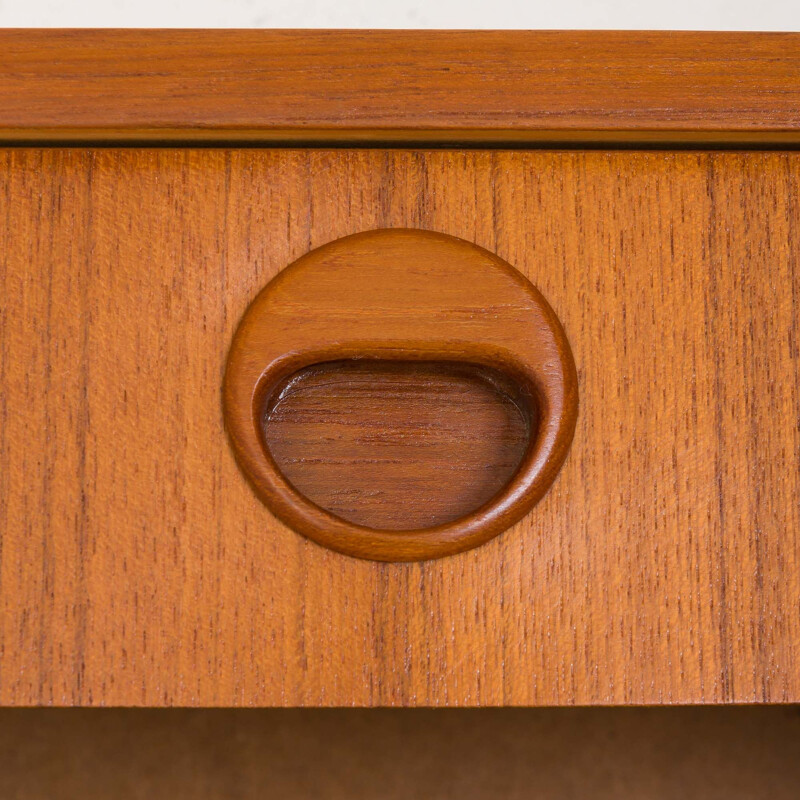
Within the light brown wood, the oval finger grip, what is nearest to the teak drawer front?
the oval finger grip

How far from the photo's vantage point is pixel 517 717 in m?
0.41

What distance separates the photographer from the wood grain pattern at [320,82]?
228 mm

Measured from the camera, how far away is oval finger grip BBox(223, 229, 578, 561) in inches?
9.0

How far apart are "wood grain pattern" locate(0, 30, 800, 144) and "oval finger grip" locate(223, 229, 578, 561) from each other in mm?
38

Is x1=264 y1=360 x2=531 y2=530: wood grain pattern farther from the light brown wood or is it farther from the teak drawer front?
the light brown wood

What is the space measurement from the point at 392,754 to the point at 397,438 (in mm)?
224

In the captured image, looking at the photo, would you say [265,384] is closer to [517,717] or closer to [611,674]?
[611,674]
